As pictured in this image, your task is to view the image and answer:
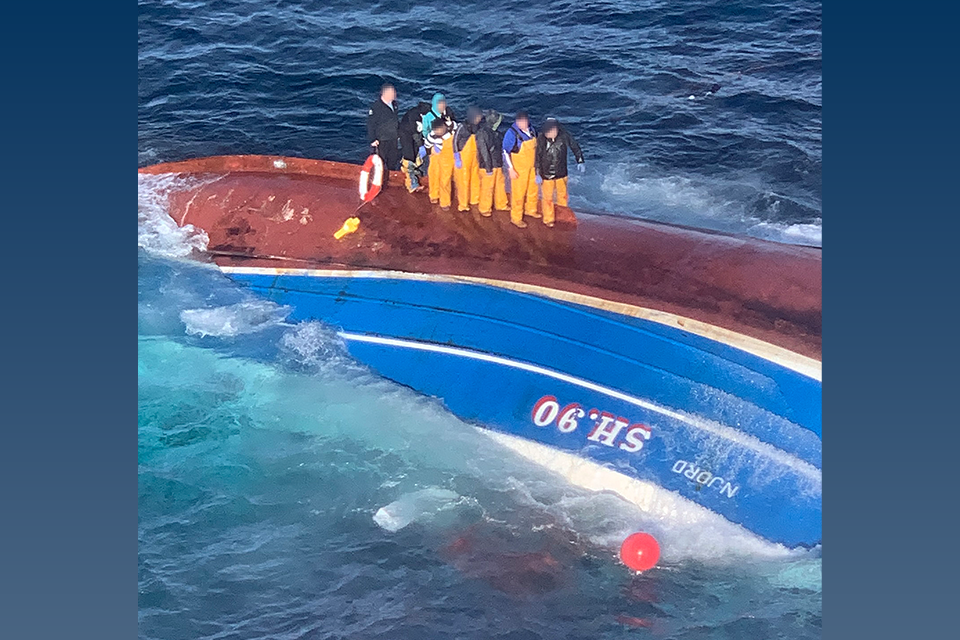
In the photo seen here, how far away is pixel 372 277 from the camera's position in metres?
13.5

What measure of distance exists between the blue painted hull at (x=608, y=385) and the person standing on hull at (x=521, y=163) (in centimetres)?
110

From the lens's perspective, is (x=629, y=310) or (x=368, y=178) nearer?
(x=629, y=310)

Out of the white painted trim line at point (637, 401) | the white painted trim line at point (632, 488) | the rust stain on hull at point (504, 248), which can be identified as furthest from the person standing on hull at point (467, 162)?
the white painted trim line at point (632, 488)

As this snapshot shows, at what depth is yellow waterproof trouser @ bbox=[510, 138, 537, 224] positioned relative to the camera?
13.2 metres

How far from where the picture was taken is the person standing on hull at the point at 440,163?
13398 millimetres

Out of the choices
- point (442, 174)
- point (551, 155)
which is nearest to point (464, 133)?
point (442, 174)

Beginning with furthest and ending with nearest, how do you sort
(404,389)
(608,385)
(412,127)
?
(412,127)
(404,389)
(608,385)

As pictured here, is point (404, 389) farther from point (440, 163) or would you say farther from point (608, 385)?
point (440, 163)

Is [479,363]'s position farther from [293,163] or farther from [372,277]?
[293,163]

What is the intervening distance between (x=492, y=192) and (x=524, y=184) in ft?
1.66

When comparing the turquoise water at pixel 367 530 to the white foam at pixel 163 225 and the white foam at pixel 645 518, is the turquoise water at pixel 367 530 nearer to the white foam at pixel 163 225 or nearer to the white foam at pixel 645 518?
the white foam at pixel 645 518

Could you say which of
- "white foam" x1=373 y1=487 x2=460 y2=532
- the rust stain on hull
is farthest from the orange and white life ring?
"white foam" x1=373 y1=487 x2=460 y2=532

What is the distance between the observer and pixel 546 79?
18.1 metres

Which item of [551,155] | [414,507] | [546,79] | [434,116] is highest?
[546,79]
